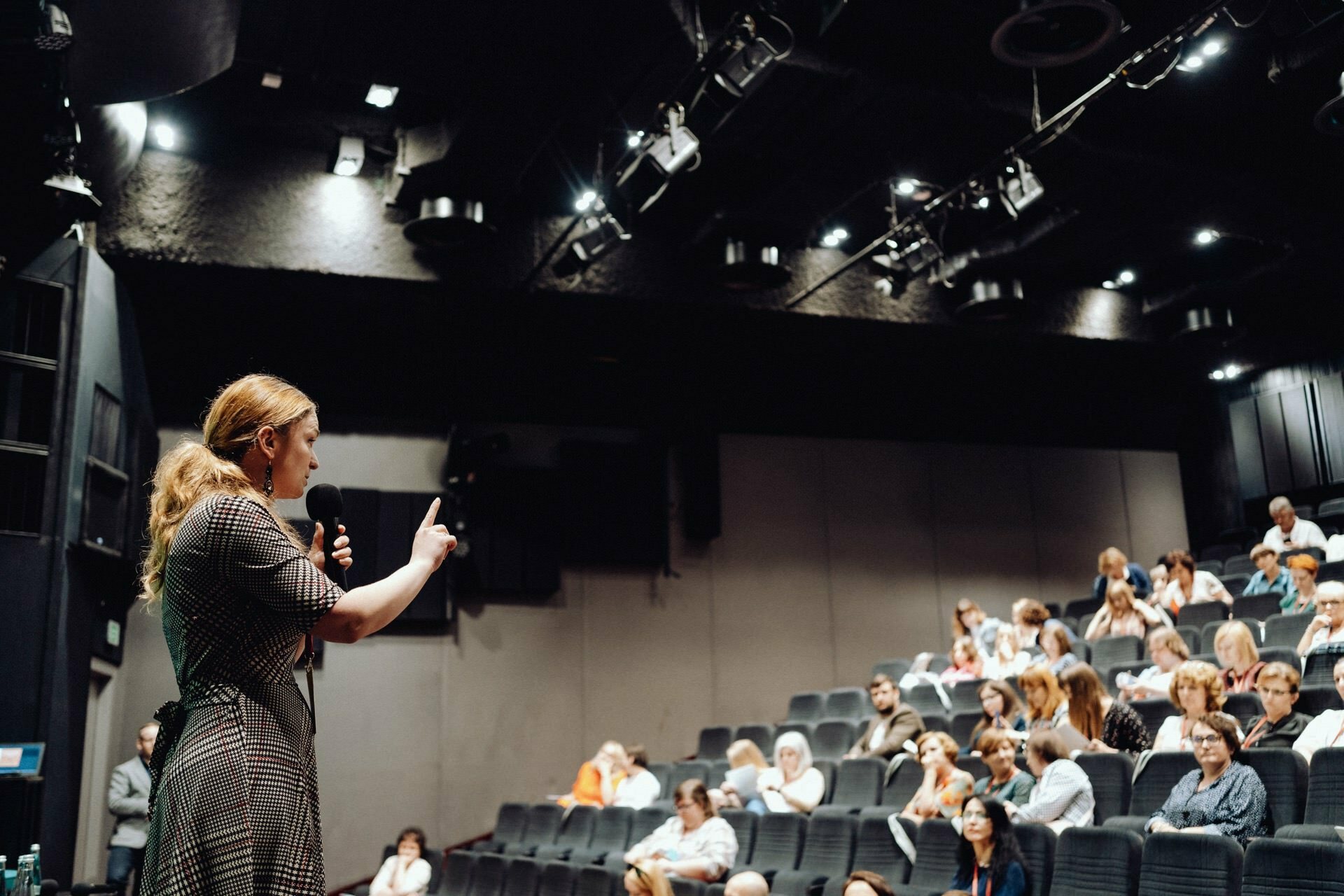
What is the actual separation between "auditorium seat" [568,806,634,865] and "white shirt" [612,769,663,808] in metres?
0.39

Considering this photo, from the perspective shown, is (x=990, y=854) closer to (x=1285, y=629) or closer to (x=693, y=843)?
(x=693, y=843)

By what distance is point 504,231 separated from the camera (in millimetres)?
7574

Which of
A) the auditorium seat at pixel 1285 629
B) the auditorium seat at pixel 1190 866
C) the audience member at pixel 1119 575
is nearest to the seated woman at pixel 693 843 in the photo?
the auditorium seat at pixel 1190 866

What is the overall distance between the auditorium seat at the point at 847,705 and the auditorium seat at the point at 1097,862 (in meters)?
3.82

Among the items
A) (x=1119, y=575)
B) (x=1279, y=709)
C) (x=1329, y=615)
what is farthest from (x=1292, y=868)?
(x=1119, y=575)

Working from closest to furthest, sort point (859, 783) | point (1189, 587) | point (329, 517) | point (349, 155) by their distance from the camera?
point (329, 517) → point (859, 783) → point (349, 155) → point (1189, 587)

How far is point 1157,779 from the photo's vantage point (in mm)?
4148

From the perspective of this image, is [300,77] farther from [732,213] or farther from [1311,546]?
[1311,546]

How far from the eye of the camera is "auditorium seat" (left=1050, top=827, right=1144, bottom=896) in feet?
11.3

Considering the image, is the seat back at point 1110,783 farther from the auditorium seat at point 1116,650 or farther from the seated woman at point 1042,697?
the auditorium seat at point 1116,650

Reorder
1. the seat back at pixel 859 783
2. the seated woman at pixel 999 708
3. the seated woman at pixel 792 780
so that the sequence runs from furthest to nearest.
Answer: the seated woman at pixel 792 780 < the seat back at pixel 859 783 < the seated woman at pixel 999 708

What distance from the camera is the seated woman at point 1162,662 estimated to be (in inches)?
205

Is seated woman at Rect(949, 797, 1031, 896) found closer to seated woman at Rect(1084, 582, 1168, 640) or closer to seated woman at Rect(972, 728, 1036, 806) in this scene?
seated woman at Rect(972, 728, 1036, 806)

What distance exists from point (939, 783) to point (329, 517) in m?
3.83
